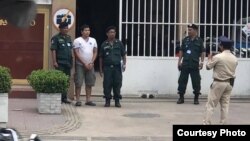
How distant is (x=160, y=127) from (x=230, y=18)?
529 cm

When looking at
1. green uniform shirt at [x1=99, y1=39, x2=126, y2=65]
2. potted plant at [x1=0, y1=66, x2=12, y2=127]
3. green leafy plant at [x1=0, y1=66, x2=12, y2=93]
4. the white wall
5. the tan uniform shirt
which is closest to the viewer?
the tan uniform shirt

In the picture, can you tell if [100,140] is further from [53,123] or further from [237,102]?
[237,102]

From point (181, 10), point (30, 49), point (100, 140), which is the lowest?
point (100, 140)

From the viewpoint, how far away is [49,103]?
40.1 feet

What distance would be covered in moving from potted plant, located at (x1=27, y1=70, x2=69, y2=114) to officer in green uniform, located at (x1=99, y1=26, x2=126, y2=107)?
1.30 metres

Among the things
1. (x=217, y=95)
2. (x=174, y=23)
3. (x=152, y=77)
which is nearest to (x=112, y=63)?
(x=152, y=77)

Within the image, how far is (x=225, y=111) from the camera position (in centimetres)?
1086

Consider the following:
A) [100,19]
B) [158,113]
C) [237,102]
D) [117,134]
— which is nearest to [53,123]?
[117,134]

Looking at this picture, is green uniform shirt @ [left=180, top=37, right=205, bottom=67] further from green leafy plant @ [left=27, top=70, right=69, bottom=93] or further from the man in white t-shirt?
green leafy plant @ [left=27, top=70, right=69, bottom=93]

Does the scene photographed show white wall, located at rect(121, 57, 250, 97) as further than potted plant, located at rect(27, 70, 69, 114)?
Yes

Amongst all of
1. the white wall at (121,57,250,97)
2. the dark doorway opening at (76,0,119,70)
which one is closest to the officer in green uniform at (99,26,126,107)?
the white wall at (121,57,250,97)

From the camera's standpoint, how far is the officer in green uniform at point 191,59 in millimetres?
14016

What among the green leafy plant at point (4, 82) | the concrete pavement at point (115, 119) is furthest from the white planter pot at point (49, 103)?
the green leafy plant at point (4, 82)

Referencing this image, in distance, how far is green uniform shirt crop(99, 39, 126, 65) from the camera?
13328 millimetres
